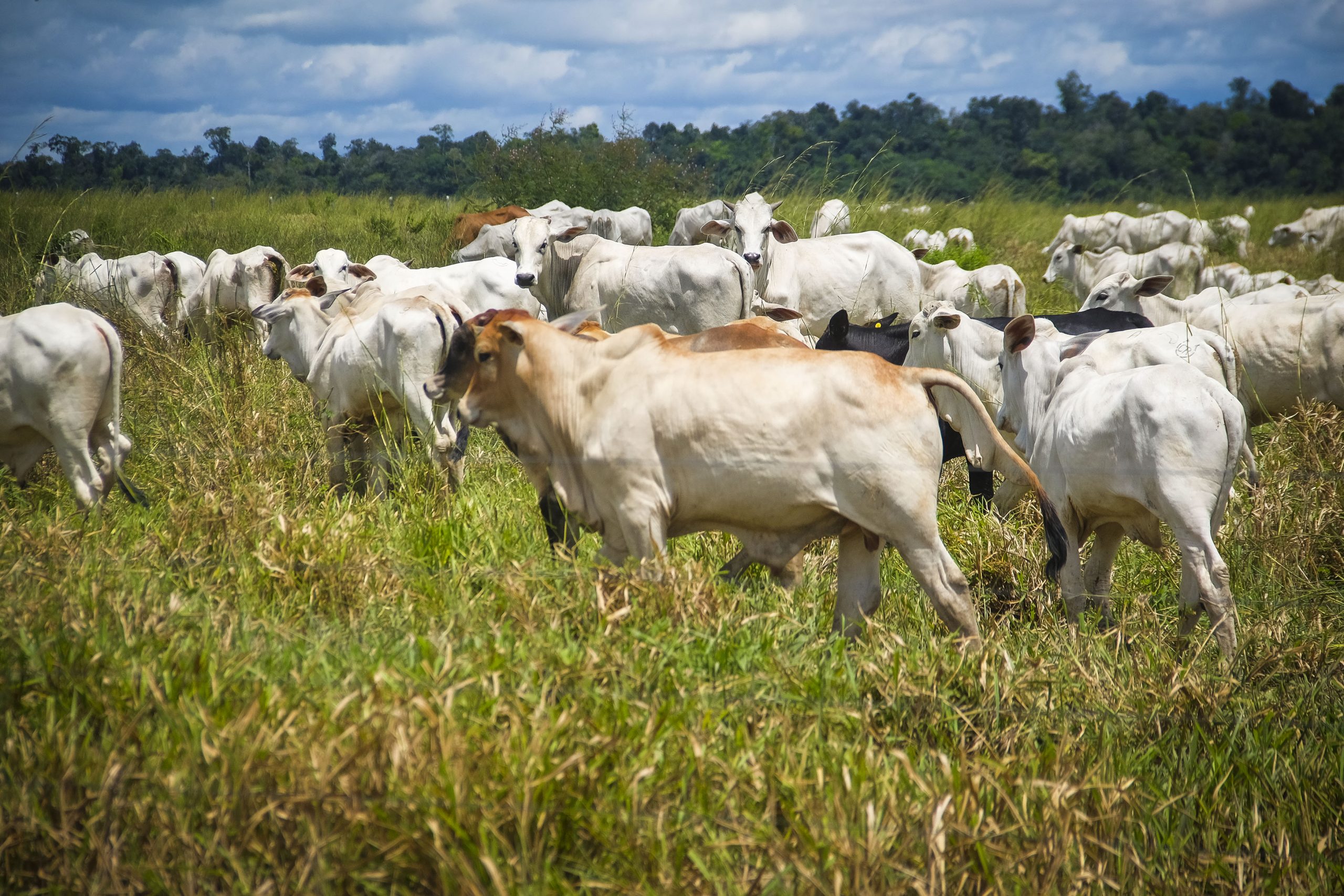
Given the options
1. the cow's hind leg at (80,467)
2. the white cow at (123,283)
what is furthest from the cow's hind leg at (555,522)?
the white cow at (123,283)

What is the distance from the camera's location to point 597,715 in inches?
130

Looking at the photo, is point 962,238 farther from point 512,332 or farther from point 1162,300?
point 512,332

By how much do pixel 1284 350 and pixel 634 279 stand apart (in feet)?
17.3

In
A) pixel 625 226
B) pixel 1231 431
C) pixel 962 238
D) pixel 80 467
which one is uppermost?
pixel 625 226

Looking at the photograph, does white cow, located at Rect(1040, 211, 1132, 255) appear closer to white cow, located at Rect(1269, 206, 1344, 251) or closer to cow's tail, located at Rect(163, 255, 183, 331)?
white cow, located at Rect(1269, 206, 1344, 251)

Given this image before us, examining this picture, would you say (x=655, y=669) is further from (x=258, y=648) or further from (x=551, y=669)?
(x=258, y=648)

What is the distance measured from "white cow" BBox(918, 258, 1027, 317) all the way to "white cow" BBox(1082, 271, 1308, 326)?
796 millimetres

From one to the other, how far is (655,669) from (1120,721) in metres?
1.81

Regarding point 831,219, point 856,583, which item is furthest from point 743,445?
point 831,219

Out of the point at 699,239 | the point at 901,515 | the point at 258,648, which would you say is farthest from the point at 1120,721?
the point at 699,239

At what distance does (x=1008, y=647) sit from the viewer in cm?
488

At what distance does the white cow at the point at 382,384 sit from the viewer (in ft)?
21.6

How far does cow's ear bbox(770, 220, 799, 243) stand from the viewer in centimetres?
1052

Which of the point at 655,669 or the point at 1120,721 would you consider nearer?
the point at 655,669
